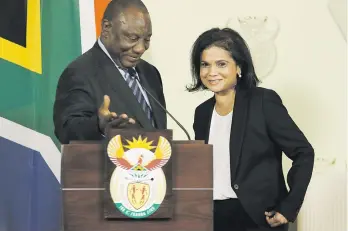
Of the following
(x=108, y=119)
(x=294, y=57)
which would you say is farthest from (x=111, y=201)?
(x=294, y=57)

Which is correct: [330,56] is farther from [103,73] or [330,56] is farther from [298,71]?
[103,73]

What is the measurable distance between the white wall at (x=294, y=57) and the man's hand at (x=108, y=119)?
0.78 meters

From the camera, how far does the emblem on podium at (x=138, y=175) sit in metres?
1.68

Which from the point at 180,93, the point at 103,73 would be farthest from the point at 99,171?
the point at 180,93

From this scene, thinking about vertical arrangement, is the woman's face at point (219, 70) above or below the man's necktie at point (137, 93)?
above

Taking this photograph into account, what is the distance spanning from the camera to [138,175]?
170 centimetres

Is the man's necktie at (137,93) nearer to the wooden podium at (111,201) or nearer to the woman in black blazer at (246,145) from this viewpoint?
the woman in black blazer at (246,145)


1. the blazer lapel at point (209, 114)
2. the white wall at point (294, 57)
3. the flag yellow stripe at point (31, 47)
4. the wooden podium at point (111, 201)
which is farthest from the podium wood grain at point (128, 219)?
the flag yellow stripe at point (31, 47)

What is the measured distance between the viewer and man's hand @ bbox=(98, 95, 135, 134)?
1754 mm

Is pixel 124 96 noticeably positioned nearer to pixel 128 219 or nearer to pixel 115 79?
pixel 115 79

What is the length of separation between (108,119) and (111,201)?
0.79ft

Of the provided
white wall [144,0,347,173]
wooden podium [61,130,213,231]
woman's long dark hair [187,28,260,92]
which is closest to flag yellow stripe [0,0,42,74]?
white wall [144,0,347,173]

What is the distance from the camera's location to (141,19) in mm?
2211

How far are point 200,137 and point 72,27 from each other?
729mm
